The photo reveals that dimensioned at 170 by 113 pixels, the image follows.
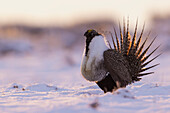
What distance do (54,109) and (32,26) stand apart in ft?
75.2

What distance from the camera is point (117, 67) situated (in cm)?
335

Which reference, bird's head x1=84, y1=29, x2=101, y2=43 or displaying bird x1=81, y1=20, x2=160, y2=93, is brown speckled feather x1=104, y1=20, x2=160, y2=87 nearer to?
displaying bird x1=81, y1=20, x2=160, y2=93

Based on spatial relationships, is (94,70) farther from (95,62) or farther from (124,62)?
(124,62)

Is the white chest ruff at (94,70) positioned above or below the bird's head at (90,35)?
below

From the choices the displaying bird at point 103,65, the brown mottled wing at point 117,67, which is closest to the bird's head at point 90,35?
the displaying bird at point 103,65

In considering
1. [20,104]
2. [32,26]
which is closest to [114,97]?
[20,104]

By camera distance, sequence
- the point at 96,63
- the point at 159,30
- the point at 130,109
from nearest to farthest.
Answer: the point at 130,109, the point at 96,63, the point at 159,30

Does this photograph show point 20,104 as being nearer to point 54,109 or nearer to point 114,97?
point 54,109

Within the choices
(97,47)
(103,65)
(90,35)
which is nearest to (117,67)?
(103,65)

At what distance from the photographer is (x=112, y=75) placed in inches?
129

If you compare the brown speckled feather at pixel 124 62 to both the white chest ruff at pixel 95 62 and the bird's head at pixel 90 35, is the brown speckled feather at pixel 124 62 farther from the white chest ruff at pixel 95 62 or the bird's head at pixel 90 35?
the bird's head at pixel 90 35

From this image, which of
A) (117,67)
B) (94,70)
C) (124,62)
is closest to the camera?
(94,70)

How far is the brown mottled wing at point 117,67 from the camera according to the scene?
10.6 ft

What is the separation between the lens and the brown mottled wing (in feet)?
10.6
